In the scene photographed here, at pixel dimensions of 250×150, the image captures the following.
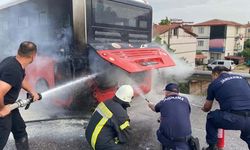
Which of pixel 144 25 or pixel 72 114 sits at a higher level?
pixel 144 25

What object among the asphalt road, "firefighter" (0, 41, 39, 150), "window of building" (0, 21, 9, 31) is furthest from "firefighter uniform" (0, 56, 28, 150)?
A: "window of building" (0, 21, 9, 31)

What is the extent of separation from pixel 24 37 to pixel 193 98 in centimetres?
486

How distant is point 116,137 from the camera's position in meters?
3.10

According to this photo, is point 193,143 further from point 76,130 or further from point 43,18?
point 43,18

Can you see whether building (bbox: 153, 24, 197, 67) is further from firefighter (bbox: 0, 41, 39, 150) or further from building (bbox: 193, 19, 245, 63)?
firefighter (bbox: 0, 41, 39, 150)

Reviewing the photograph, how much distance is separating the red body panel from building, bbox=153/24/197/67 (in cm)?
2650

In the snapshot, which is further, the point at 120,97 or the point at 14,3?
the point at 14,3

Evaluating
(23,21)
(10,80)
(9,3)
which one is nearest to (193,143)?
(10,80)

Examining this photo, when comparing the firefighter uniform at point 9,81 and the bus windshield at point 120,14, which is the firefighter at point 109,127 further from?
the bus windshield at point 120,14

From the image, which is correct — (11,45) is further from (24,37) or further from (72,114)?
(72,114)

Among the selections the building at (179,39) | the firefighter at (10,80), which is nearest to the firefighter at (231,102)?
the firefighter at (10,80)

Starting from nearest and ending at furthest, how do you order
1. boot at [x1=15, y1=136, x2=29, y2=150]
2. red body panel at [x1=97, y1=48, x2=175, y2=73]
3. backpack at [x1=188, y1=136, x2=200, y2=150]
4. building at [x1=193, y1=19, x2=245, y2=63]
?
backpack at [x1=188, y1=136, x2=200, y2=150] < boot at [x1=15, y1=136, x2=29, y2=150] < red body panel at [x1=97, y1=48, x2=175, y2=73] < building at [x1=193, y1=19, x2=245, y2=63]

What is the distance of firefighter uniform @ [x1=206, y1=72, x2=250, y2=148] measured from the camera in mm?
3420

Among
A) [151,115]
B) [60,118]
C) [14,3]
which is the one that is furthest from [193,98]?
[14,3]
